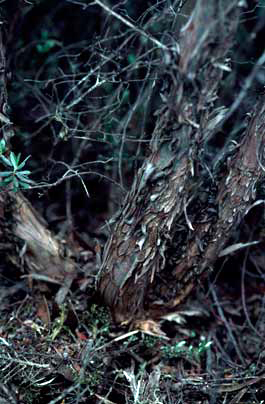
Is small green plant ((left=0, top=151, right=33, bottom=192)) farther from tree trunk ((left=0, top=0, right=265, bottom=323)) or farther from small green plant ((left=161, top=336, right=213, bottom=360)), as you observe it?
small green plant ((left=161, top=336, right=213, bottom=360))

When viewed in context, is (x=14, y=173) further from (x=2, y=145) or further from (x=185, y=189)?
(x=185, y=189)

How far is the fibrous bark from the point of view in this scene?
3.22 feet

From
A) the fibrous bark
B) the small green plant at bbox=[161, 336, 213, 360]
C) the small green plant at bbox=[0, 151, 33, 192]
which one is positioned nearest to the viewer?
the fibrous bark

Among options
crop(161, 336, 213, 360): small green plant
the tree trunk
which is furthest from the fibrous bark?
crop(161, 336, 213, 360): small green plant

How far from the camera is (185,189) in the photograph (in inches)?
48.4

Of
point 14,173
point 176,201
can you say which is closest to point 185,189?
point 176,201

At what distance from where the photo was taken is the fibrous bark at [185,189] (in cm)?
98

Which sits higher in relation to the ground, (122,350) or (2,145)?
(2,145)

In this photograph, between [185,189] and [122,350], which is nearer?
[185,189]

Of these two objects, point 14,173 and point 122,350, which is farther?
point 122,350

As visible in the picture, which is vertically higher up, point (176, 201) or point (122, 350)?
point (176, 201)

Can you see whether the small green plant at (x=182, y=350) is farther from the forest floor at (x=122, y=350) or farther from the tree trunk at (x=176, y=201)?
the tree trunk at (x=176, y=201)

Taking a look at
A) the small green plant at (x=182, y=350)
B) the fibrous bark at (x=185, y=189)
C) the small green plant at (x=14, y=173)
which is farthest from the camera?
the small green plant at (x=182, y=350)

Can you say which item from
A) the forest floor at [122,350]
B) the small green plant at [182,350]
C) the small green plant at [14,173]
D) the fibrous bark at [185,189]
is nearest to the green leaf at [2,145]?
the small green plant at [14,173]
